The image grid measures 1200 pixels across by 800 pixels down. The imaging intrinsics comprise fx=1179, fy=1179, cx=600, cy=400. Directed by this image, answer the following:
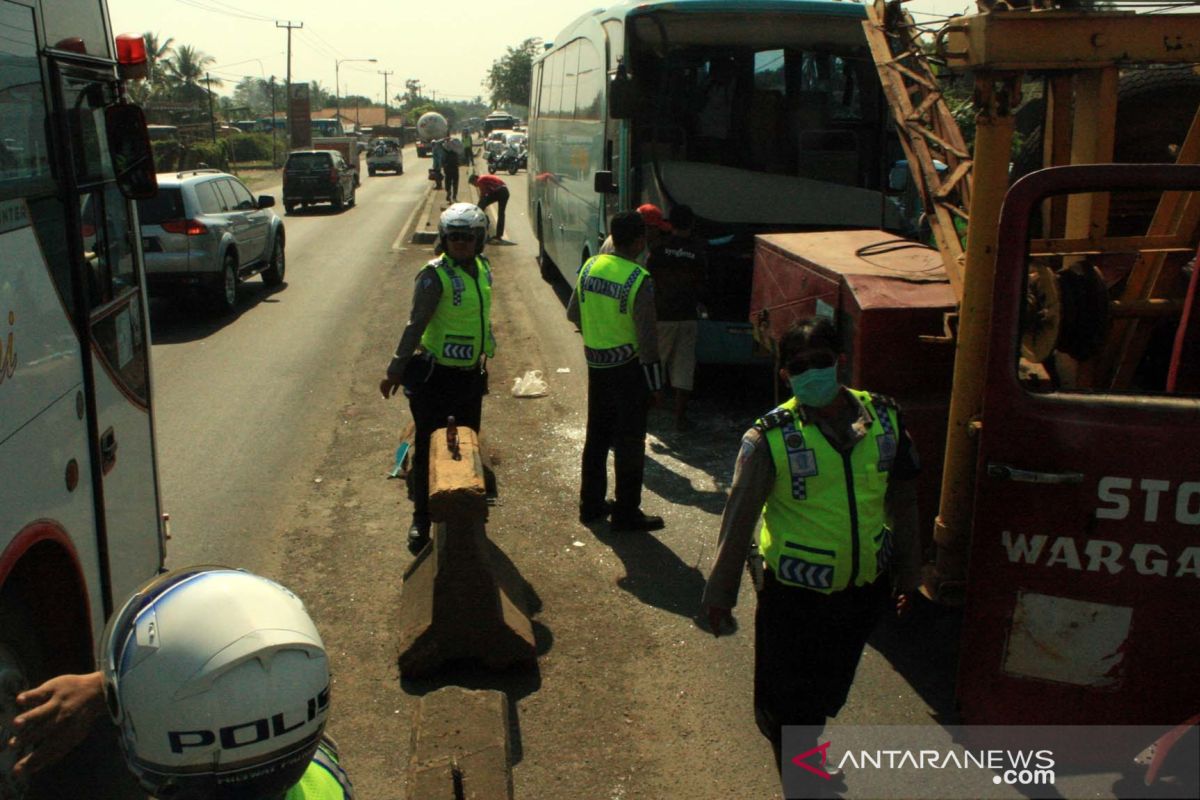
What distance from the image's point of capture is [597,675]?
5.23 m

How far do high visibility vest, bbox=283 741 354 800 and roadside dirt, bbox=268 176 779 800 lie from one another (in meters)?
2.17

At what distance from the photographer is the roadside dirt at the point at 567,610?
178 inches

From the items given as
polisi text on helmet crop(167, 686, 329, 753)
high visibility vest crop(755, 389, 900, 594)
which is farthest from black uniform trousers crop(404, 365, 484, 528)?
polisi text on helmet crop(167, 686, 329, 753)

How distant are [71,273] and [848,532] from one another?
2.83m

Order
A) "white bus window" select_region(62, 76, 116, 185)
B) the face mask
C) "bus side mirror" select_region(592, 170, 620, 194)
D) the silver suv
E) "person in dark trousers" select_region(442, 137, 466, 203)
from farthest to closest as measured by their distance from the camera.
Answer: "person in dark trousers" select_region(442, 137, 466, 203) → the silver suv → "bus side mirror" select_region(592, 170, 620, 194) → "white bus window" select_region(62, 76, 116, 185) → the face mask

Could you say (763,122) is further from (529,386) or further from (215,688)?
(215,688)

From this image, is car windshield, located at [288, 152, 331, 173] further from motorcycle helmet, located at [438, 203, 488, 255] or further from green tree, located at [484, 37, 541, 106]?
green tree, located at [484, 37, 541, 106]

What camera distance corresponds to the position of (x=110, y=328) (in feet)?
15.5

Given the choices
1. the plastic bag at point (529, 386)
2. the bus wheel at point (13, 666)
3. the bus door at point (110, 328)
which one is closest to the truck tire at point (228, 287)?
the plastic bag at point (529, 386)

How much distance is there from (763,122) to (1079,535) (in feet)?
22.5

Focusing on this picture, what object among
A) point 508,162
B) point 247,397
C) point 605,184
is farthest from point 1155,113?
point 508,162

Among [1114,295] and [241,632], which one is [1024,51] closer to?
[1114,295]

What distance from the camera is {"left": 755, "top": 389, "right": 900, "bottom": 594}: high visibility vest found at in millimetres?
3602

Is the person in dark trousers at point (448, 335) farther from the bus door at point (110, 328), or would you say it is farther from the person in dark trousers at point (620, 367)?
the bus door at point (110, 328)
